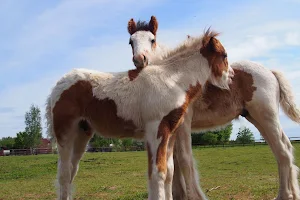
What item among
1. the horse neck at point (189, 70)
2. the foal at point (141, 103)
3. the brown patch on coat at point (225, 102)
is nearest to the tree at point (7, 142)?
the brown patch on coat at point (225, 102)

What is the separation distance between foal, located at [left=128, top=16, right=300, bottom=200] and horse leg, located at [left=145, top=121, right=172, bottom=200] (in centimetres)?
144

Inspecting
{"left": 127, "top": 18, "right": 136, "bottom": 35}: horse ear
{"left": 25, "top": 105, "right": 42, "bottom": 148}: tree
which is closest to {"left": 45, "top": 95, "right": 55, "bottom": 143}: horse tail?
{"left": 127, "top": 18, "right": 136, "bottom": 35}: horse ear

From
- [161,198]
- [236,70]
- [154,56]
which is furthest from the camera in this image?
[236,70]

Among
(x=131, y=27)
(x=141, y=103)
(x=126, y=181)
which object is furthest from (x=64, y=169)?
(x=126, y=181)

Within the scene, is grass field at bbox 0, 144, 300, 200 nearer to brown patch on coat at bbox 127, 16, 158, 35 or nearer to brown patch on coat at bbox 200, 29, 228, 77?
brown patch on coat at bbox 200, 29, 228, 77

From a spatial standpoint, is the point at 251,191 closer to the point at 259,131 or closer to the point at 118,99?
the point at 259,131

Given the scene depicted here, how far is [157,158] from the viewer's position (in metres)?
4.99

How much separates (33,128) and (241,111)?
83.5 m

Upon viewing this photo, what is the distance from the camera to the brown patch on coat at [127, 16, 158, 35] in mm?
7462

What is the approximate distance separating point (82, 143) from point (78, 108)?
86cm

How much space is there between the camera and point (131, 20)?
7.65 meters

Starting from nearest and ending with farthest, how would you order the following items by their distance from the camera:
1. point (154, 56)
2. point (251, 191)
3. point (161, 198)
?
point (161, 198) < point (154, 56) < point (251, 191)

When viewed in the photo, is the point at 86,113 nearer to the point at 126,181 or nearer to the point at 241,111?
the point at 241,111

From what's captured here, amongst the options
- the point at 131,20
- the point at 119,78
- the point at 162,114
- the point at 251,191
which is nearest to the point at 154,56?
the point at 119,78
